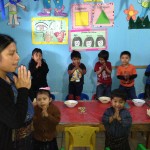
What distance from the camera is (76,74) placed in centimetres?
459

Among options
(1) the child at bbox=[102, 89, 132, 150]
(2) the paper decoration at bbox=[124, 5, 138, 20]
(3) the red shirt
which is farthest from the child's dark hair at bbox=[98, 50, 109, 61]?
(1) the child at bbox=[102, 89, 132, 150]

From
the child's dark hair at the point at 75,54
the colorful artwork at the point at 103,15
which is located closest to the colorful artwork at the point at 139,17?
the colorful artwork at the point at 103,15

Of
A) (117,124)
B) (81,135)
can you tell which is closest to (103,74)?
(117,124)

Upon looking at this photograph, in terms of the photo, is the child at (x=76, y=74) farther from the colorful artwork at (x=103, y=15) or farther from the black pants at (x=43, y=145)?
the black pants at (x=43, y=145)

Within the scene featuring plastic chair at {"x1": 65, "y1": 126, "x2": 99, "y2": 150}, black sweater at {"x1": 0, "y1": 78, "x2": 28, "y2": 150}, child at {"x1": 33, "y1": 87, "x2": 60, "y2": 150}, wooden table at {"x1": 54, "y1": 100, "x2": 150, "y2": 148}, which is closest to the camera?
black sweater at {"x1": 0, "y1": 78, "x2": 28, "y2": 150}

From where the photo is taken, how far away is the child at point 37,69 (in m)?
4.52

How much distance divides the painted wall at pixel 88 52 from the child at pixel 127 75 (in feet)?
1.26

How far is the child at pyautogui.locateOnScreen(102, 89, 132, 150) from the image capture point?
2605 millimetres

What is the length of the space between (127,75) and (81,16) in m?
1.44

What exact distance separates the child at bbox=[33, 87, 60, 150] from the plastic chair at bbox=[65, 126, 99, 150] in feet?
0.57

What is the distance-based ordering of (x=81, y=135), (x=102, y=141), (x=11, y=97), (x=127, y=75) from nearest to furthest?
(x=11, y=97), (x=81, y=135), (x=102, y=141), (x=127, y=75)

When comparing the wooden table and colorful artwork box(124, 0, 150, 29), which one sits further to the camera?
colorful artwork box(124, 0, 150, 29)

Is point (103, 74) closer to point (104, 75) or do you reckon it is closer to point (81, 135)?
point (104, 75)

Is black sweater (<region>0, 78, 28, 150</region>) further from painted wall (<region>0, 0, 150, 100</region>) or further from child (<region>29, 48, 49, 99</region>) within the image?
painted wall (<region>0, 0, 150, 100</region>)
